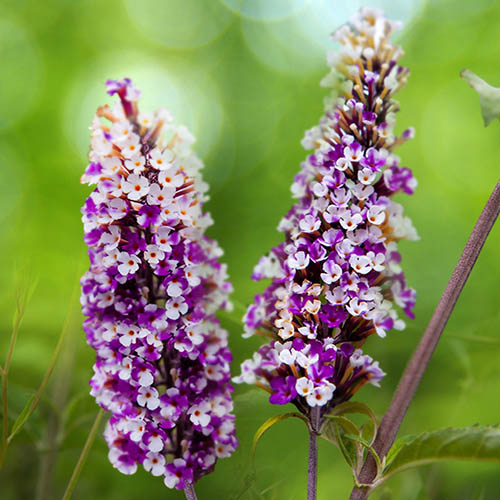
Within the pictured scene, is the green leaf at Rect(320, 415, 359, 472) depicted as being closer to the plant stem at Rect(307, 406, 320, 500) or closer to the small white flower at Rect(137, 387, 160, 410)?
the plant stem at Rect(307, 406, 320, 500)

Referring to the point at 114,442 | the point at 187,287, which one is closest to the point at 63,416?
the point at 114,442

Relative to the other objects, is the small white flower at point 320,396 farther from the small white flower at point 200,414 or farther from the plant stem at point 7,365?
the plant stem at point 7,365

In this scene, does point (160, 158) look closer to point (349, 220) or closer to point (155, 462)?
point (349, 220)

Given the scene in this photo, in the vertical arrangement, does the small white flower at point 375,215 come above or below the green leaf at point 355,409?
above

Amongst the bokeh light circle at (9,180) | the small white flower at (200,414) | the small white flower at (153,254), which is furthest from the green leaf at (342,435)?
the bokeh light circle at (9,180)

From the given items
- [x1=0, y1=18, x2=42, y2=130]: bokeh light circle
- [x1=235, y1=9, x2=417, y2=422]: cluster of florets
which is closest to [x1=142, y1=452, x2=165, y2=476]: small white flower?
[x1=235, y1=9, x2=417, y2=422]: cluster of florets

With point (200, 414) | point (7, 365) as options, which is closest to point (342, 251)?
point (200, 414)
